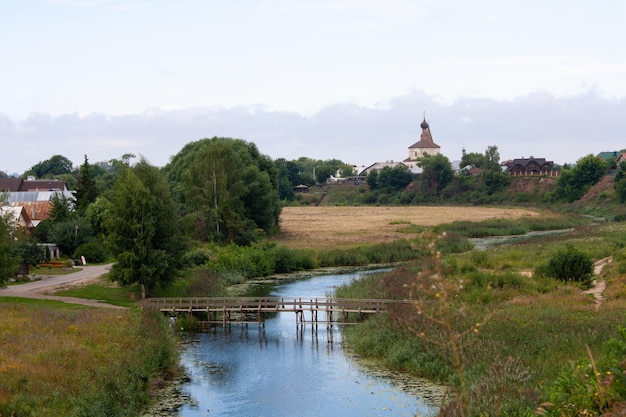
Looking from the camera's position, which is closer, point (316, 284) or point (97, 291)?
point (97, 291)

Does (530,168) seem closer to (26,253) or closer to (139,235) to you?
(26,253)

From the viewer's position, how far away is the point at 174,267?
160 feet

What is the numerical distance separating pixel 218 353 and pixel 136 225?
13.0 m

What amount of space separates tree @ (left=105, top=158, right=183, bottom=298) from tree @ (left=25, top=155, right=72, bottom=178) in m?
155

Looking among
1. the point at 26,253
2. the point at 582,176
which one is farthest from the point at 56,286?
the point at 582,176

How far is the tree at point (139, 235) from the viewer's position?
4659cm

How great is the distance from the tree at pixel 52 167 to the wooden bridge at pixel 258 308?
521 feet

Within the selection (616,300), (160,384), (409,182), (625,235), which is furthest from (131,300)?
(409,182)

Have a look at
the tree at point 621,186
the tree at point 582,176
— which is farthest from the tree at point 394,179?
the tree at point 621,186

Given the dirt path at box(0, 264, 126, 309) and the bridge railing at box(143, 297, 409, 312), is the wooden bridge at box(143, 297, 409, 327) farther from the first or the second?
the dirt path at box(0, 264, 126, 309)

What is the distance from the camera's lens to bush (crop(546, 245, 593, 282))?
45562mm

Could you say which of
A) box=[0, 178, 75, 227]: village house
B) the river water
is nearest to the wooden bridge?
the river water

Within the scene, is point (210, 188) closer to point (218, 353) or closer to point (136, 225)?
point (136, 225)

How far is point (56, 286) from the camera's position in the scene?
50.5 meters
